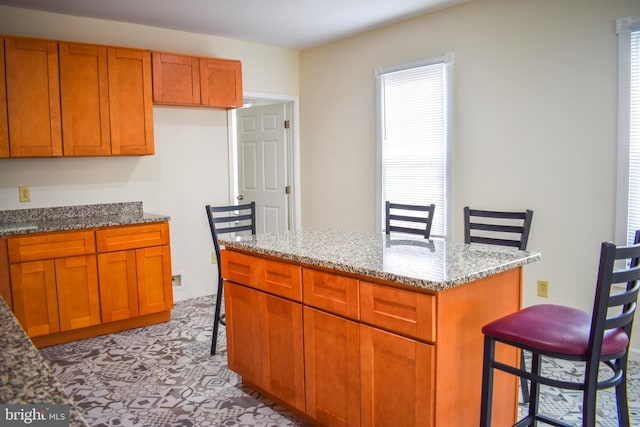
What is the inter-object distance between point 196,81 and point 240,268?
2451mm

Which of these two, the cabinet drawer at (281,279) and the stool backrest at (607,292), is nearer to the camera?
the stool backrest at (607,292)

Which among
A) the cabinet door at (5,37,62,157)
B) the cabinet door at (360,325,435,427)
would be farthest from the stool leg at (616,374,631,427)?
the cabinet door at (5,37,62,157)

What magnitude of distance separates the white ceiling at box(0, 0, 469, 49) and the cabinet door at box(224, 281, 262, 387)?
2.37m

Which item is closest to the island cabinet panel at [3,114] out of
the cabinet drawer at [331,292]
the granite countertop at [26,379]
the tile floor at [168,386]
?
the tile floor at [168,386]

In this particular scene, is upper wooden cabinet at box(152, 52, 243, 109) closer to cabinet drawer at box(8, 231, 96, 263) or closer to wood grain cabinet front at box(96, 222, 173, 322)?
wood grain cabinet front at box(96, 222, 173, 322)

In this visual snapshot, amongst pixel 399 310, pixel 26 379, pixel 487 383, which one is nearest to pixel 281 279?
pixel 399 310

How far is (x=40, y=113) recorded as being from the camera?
3730 mm

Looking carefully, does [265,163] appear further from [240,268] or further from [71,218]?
[240,268]

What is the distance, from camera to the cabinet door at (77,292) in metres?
3.63

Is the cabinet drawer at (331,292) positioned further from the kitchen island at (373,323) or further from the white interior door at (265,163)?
the white interior door at (265,163)

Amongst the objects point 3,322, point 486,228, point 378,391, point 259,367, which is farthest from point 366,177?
point 3,322

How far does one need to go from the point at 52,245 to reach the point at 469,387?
2.98m

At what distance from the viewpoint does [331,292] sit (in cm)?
220

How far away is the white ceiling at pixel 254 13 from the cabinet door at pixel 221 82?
1.08 feet
